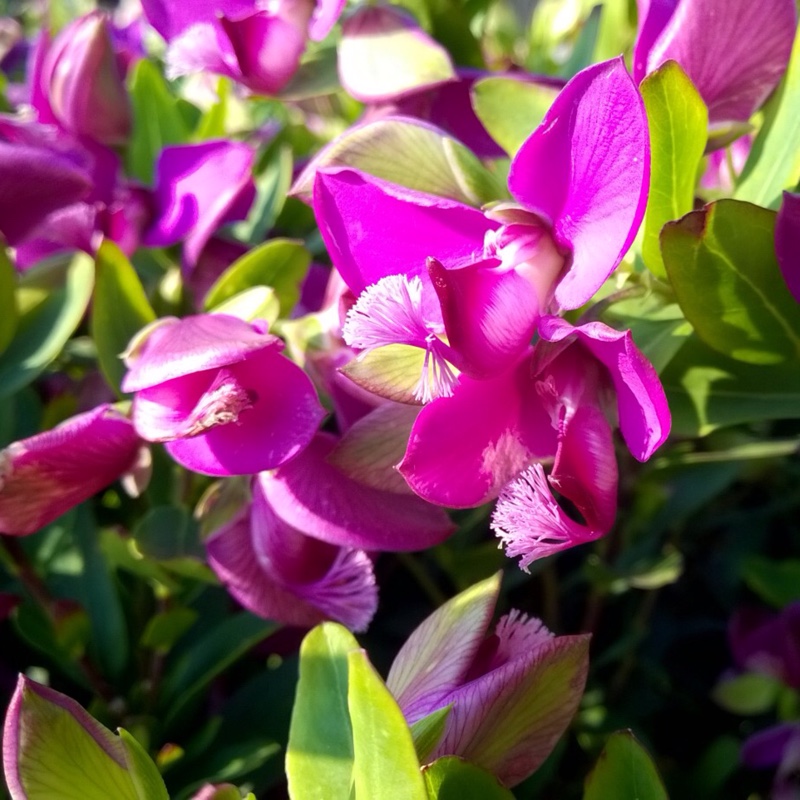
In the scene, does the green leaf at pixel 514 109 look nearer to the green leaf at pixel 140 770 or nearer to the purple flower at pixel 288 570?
the purple flower at pixel 288 570

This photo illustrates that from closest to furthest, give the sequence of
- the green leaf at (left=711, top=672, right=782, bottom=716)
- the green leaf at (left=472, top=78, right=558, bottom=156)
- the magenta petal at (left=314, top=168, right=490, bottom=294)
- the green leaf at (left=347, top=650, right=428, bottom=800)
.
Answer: the green leaf at (left=347, top=650, right=428, bottom=800) → the magenta petal at (left=314, top=168, right=490, bottom=294) → the green leaf at (left=472, top=78, right=558, bottom=156) → the green leaf at (left=711, top=672, right=782, bottom=716)

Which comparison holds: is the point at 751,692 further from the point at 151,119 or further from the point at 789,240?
the point at 151,119

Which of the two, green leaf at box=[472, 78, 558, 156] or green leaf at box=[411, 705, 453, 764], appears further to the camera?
green leaf at box=[472, 78, 558, 156]

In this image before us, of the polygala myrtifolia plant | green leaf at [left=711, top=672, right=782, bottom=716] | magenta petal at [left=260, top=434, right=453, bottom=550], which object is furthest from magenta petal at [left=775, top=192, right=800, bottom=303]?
green leaf at [left=711, top=672, right=782, bottom=716]

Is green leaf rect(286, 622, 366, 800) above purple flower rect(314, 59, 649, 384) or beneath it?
beneath

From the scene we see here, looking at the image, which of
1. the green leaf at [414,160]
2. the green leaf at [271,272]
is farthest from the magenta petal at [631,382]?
the green leaf at [271,272]

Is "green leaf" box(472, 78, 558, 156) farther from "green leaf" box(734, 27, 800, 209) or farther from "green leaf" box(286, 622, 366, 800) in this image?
"green leaf" box(286, 622, 366, 800)
